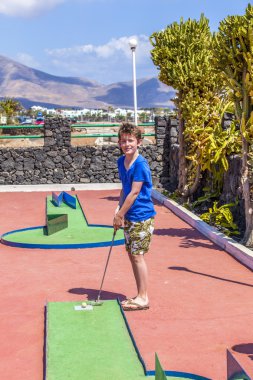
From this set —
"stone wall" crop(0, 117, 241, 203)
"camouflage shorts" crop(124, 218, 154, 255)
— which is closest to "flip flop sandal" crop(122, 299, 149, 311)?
"camouflage shorts" crop(124, 218, 154, 255)

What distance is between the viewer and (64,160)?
18.5 meters

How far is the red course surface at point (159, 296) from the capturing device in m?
5.09

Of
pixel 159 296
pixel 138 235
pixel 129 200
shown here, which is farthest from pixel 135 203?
pixel 159 296

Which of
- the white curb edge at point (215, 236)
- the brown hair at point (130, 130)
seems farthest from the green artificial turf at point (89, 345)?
the white curb edge at point (215, 236)

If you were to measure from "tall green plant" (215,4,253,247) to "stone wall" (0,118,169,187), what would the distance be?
897cm

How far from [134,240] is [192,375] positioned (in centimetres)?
170

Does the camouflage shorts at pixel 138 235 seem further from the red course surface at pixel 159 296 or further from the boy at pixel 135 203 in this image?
the red course surface at pixel 159 296

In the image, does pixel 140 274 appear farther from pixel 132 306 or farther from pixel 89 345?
pixel 89 345

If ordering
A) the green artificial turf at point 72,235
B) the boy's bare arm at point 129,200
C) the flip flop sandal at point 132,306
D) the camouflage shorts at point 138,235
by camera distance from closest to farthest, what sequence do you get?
the boy's bare arm at point 129,200 → the camouflage shorts at point 138,235 → the flip flop sandal at point 132,306 → the green artificial turf at point 72,235

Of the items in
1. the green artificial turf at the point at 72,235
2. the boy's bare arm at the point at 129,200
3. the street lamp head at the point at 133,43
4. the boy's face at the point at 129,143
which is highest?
the street lamp head at the point at 133,43

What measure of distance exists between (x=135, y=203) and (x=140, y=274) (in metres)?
0.67

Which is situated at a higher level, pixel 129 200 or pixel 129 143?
pixel 129 143

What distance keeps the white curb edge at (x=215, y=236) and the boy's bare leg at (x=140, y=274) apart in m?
2.12

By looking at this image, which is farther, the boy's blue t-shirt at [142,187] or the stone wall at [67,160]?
the stone wall at [67,160]
